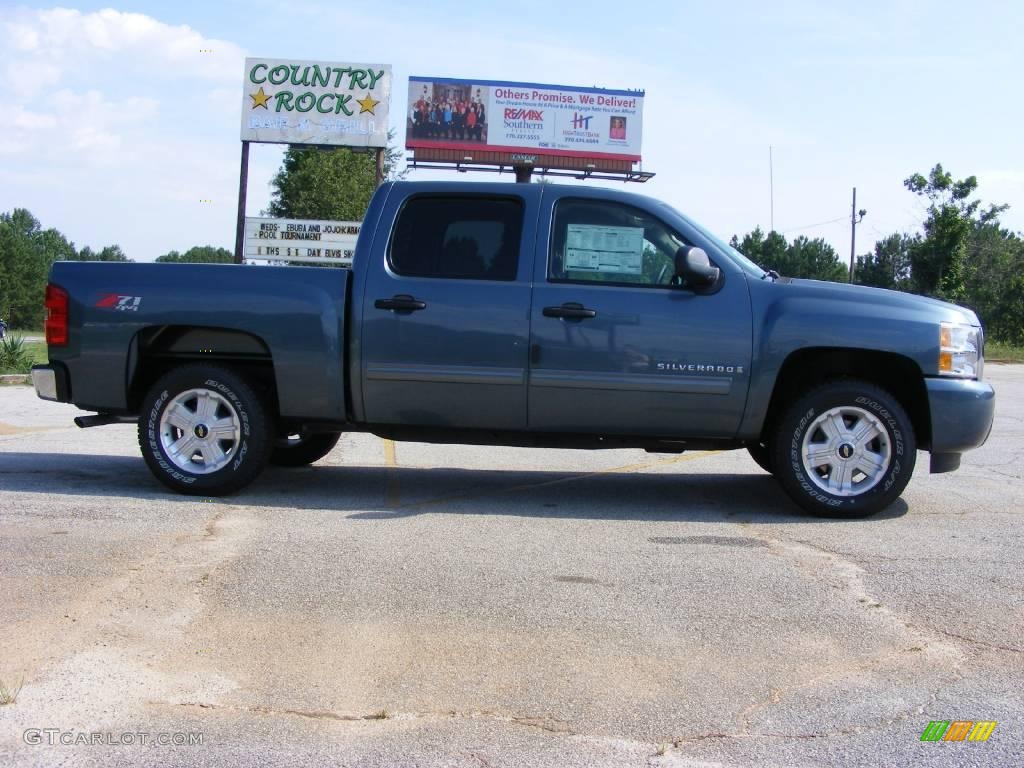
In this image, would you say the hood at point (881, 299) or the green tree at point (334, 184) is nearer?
the hood at point (881, 299)

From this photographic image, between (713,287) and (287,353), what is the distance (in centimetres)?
267

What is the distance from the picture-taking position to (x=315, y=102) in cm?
2683

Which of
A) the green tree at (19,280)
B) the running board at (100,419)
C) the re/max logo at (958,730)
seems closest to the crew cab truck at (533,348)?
the running board at (100,419)

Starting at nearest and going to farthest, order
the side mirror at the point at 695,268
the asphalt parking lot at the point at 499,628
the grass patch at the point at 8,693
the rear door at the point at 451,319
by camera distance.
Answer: the asphalt parking lot at the point at 499,628 → the grass patch at the point at 8,693 → the side mirror at the point at 695,268 → the rear door at the point at 451,319

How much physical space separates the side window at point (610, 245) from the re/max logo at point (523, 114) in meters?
31.4

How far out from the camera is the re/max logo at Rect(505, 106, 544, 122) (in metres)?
36.9

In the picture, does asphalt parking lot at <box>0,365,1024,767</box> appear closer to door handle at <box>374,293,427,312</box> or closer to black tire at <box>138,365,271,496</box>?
black tire at <box>138,365,271,496</box>

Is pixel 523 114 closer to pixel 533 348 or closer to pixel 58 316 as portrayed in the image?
pixel 58 316

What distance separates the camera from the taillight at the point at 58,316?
664cm

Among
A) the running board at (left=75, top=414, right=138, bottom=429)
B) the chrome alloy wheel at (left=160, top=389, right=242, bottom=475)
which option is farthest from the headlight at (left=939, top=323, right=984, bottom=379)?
the running board at (left=75, top=414, right=138, bottom=429)

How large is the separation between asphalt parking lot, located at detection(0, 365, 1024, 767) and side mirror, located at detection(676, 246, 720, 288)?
1.47m

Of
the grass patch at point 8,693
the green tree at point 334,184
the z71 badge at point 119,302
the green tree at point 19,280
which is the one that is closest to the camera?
the grass patch at point 8,693

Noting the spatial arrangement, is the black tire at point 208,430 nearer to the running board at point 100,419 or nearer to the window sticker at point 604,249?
the running board at point 100,419

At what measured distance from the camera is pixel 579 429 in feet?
21.2
